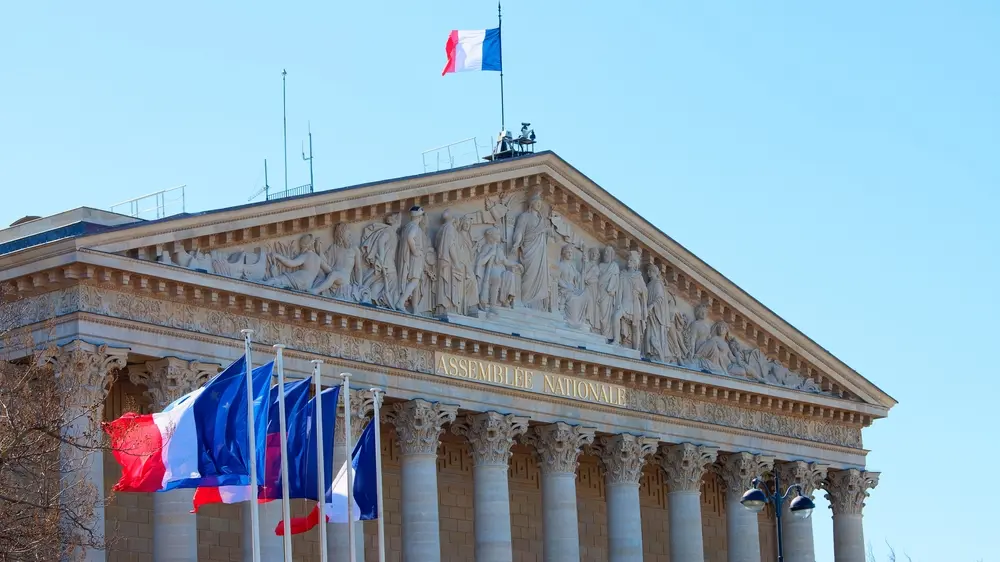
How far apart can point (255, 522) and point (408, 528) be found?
14679 mm

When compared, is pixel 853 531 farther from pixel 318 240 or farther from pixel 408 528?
pixel 318 240

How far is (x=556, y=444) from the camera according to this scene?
50.2m

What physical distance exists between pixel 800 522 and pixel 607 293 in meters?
11.4

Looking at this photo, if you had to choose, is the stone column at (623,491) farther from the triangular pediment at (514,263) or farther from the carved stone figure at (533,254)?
the carved stone figure at (533,254)

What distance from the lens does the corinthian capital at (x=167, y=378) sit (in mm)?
41125

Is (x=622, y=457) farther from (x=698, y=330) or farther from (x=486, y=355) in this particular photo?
(x=486, y=355)

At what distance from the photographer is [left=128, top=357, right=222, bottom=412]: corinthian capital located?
135 feet

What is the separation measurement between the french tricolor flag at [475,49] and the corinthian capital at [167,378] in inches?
580

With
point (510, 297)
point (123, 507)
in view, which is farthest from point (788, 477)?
point (123, 507)

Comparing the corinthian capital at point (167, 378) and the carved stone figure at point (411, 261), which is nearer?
the corinthian capital at point (167, 378)

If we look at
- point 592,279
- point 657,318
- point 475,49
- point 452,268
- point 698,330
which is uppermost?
point 475,49

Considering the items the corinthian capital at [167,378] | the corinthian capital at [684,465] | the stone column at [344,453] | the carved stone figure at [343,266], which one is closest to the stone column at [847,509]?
the corinthian capital at [684,465]

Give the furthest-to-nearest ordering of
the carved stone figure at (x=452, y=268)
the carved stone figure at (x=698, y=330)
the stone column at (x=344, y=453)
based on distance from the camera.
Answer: the carved stone figure at (x=698, y=330), the carved stone figure at (x=452, y=268), the stone column at (x=344, y=453)

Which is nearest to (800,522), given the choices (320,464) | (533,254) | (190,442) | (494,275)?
(533,254)
